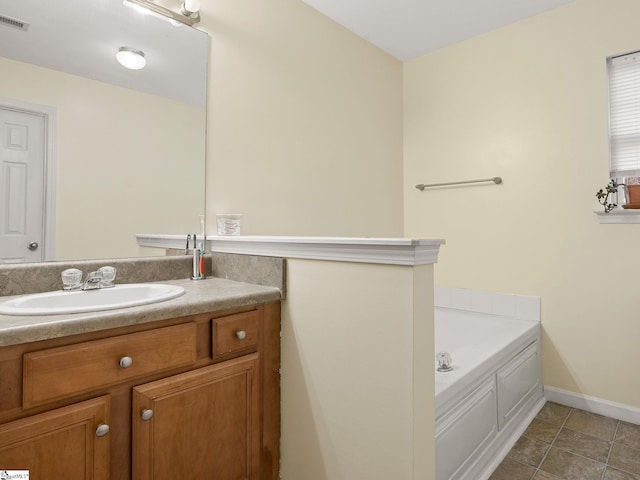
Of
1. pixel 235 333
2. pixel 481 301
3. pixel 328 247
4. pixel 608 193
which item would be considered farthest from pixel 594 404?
pixel 235 333

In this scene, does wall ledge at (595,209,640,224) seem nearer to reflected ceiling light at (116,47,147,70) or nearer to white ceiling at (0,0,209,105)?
white ceiling at (0,0,209,105)

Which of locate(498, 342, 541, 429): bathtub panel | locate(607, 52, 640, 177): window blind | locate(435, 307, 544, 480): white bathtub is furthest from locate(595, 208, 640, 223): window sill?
locate(498, 342, 541, 429): bathtub panel

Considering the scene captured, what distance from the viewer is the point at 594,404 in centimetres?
218

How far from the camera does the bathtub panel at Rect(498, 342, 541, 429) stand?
1.81 metres

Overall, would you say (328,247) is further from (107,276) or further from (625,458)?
(625,458)

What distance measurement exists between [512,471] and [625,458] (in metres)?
0.57

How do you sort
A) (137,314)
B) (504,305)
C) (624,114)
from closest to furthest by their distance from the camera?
(137,314), (624,114), (504,305)

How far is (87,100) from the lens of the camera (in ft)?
4.83

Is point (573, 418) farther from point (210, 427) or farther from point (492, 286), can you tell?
point (210, 427)

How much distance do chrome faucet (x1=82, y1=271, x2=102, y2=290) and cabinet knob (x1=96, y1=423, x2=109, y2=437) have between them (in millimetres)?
541

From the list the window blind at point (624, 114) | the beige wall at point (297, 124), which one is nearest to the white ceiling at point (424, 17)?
the beige wall at point (297, 124)

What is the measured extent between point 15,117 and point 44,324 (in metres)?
0.87

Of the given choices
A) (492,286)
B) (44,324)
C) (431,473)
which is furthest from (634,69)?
(44,324)

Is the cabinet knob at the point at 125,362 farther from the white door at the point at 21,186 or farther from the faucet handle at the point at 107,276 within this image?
the white door at the point at 21,186
